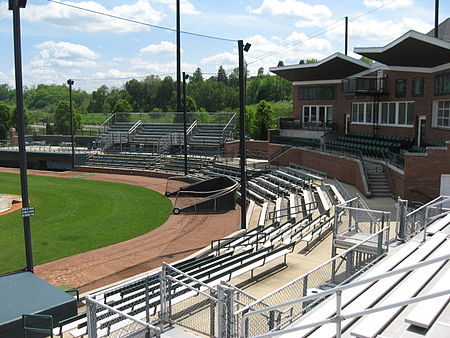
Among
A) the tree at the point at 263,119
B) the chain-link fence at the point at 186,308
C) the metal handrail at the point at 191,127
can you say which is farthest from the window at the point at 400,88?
the tree at the point at 263,119

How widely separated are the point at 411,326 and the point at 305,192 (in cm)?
1796

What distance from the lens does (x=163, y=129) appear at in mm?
48875

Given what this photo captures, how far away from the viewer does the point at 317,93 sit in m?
40.4

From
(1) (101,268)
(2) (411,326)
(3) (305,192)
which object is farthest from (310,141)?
(2) (411,326)

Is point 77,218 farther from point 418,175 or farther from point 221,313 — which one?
point 221,313

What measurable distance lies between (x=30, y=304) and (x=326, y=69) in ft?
101

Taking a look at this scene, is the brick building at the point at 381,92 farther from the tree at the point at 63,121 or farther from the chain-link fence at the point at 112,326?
the tree at the point at 63,121

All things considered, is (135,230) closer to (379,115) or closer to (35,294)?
(35,294)

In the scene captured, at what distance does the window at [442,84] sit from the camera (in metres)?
24.2

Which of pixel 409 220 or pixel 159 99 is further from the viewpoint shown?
pixel 159 99

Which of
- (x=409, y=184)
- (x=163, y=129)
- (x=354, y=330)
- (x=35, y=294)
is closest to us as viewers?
(x=354, y=330)

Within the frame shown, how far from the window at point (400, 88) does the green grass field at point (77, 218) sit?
1680cm

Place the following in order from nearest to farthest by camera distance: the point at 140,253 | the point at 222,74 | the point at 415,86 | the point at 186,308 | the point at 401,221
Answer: the point at 186,308
the point at 401,221
the point at 140,253
the point at 415,86
the point at 222,74

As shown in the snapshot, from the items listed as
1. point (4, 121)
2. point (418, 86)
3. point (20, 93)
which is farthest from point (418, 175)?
point (4, 121)
